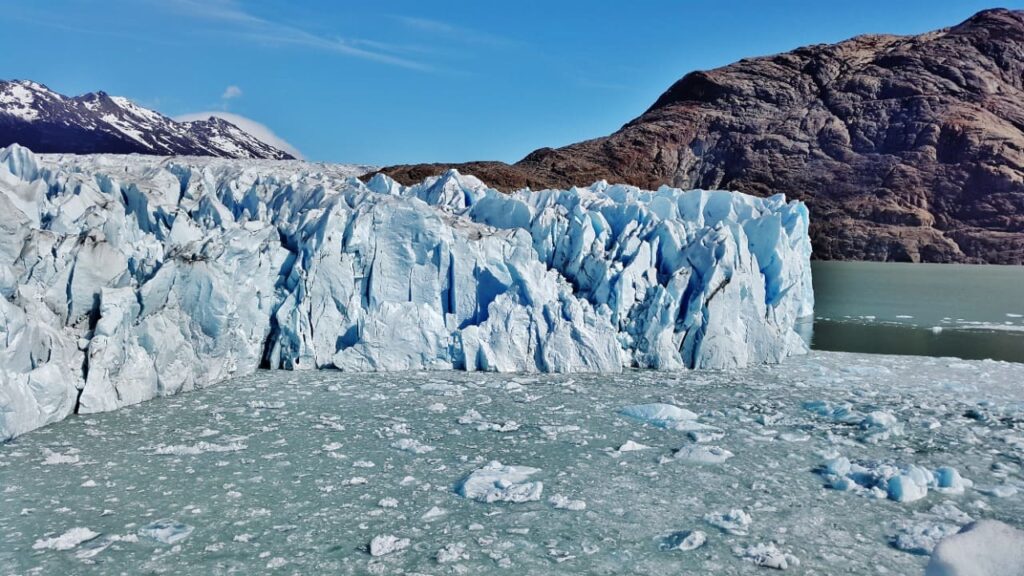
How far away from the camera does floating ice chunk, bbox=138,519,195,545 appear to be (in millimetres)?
3789

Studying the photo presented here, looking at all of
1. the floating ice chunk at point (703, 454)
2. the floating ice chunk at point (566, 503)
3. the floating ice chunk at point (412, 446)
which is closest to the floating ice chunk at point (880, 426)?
the floating ice chunk at point (703, 454)

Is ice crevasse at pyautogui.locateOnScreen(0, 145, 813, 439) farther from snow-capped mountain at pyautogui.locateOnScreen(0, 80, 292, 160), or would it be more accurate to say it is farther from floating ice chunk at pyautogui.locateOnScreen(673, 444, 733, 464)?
snow-capped mountain at pyautogui.locateOnScreen(0, 80, 292, 160)

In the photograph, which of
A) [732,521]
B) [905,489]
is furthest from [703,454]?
[905,489]

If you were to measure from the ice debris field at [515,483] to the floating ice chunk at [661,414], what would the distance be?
0.02 meters

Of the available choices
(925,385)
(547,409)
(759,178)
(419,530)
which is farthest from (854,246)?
(419,530)

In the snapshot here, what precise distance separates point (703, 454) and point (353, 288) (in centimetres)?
498

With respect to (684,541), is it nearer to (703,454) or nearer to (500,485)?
(500,485)

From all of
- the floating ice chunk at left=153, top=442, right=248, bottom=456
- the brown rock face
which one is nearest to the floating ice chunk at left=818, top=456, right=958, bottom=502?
the floating ice chunk at left=153, top=442, right=248, bottom=456

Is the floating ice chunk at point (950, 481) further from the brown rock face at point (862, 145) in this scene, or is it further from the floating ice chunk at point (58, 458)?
the brown rock face at point (862, 145)

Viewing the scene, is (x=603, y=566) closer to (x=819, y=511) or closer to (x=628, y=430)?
(x=819, y=511)

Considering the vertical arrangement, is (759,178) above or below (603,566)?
above

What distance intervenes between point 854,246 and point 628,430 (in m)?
44.5

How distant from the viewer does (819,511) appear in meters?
4.36

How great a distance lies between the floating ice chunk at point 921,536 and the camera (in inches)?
152
